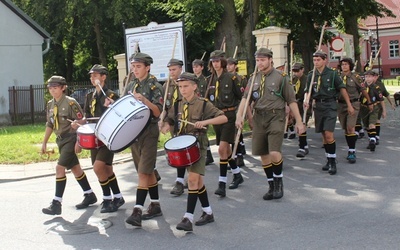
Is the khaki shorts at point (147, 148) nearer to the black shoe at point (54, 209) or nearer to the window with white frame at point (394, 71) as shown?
the black shoe at point (54, 209)

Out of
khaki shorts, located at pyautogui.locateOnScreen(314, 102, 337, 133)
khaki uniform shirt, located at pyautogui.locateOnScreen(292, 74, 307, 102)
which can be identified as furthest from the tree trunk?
khaki shorts, located at pyautogui.locateOnScreen(314, 102, 337, 133)

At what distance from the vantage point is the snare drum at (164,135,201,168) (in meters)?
6.13

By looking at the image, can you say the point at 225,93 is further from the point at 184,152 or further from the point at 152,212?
the point at 184,152

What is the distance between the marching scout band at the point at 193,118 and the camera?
21.5 feet

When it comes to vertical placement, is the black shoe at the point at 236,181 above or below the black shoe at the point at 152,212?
above

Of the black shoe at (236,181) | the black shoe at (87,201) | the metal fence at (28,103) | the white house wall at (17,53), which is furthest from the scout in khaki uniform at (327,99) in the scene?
the white house wall at (17,53)

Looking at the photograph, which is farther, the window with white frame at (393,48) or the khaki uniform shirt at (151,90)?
the window with white frame at (393,48)

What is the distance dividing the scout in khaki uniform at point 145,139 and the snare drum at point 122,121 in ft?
0.60

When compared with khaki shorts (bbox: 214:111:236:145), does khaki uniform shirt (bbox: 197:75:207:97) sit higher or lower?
higher

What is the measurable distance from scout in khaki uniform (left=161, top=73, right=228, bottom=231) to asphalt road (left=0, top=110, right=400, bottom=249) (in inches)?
10.5

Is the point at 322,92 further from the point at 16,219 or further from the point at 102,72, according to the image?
the point at 16,219

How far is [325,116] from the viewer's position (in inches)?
372

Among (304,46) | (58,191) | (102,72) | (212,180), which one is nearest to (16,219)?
(58,191)

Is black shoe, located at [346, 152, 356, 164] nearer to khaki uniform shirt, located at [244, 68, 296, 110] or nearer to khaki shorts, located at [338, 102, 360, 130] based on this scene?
khaki shorts, located at [338, 102, 360, 130]
